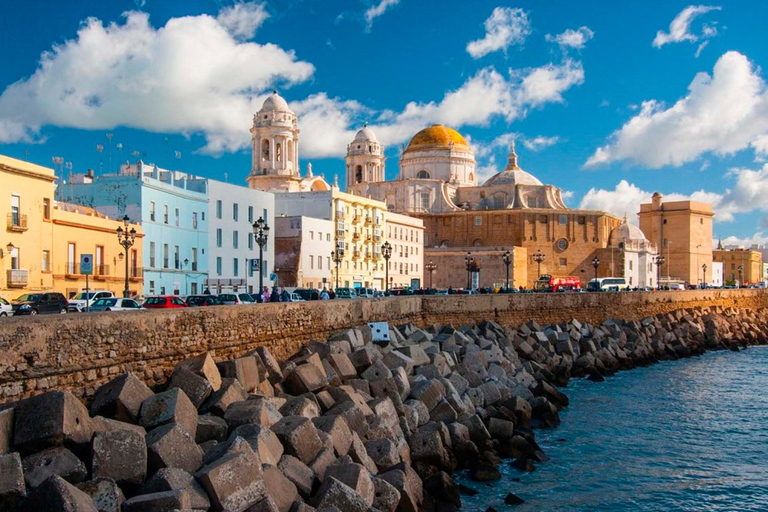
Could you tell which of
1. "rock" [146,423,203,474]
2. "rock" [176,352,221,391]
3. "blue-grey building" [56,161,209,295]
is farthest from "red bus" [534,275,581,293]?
"rock" [146,423,203,474]

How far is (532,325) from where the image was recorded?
2950cm

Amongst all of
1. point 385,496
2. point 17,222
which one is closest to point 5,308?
point 17,222

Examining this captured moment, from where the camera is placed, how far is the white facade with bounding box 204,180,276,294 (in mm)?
40719

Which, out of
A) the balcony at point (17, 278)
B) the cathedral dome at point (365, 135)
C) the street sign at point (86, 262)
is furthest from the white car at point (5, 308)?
the cathedral dome at point (365, 135)

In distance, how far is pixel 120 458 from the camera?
345 inches

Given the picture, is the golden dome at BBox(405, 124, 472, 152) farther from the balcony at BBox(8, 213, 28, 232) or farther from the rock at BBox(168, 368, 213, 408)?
the rock at BBox(168, 368, 213, 408)

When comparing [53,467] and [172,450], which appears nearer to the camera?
[53,467]

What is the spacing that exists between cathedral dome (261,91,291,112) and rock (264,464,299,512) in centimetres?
5815

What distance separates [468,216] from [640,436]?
202 feet

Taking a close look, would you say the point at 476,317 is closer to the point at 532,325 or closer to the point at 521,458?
the point at 532,325

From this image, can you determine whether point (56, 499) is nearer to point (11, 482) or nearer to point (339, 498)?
point (11, 482)

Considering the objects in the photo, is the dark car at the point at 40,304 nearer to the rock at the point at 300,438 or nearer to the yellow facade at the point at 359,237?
the rock at the point at 300,438

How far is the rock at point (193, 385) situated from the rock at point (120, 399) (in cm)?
89

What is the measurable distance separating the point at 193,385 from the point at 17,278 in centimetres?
1952
